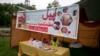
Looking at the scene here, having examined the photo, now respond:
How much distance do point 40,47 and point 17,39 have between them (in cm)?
314

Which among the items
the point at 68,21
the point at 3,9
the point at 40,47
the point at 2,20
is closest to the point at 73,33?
the point at 68,21

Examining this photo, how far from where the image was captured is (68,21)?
4242 millimetres

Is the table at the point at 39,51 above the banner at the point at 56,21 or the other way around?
the other way around

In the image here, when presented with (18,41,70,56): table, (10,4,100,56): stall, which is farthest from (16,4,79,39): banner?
(18,41,70,56): table

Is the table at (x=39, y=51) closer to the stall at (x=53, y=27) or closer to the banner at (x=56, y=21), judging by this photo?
the stall at (x=53, y=27)

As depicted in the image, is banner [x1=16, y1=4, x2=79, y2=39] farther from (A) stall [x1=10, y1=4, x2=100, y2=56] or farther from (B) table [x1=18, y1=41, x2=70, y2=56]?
(B) table [x1=18, y1=41, x2=70, y2=56]

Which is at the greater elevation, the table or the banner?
the banner

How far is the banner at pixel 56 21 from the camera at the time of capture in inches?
160

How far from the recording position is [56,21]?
15.4 feet

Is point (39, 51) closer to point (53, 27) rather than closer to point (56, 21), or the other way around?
point (53, 27)

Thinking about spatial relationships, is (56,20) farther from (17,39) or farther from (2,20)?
(2,20)

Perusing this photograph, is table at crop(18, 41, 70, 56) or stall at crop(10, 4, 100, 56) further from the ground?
stall at crop(10, 4, 100, 56)

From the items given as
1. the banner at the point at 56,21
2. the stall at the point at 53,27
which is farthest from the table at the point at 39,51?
the banner at the point at 56,21

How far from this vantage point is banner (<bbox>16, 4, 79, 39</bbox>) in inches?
160
